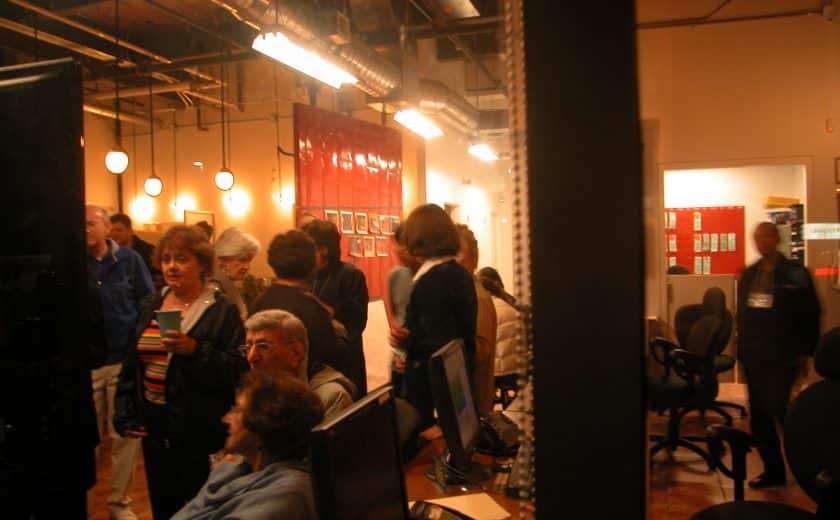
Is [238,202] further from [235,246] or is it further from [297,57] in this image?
[235,246]

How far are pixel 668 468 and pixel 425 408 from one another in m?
2.86

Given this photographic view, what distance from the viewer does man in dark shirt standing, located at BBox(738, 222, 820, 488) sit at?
14.5 feet

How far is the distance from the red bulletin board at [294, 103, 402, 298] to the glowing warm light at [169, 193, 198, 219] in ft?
11.6

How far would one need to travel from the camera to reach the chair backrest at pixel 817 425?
268 cm

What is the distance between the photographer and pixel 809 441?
2.74 metres

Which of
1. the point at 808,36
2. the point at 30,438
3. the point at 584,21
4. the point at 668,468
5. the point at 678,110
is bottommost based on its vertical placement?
the point at 668,468

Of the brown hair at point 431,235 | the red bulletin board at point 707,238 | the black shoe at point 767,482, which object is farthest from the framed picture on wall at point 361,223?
the brown hair at point 431,235

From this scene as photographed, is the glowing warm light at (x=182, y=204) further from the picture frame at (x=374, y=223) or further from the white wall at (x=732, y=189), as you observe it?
the white wall at (x=732, y=189)

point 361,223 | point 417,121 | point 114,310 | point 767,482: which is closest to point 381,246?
point 361,223

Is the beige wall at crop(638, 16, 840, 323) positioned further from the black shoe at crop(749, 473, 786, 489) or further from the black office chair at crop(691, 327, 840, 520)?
the black office chair at crop(691, 327, 840, 520)

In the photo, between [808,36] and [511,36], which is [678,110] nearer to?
[808,36]

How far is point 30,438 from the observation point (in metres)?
0.85

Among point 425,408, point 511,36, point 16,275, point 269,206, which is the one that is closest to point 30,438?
point 16,275

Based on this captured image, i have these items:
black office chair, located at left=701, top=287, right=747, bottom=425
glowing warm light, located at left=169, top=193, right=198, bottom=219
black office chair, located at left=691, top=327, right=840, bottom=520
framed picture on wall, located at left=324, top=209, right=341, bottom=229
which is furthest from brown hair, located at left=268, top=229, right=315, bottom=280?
glowing warm light, located at left=169, top=193, right=198, bottom=219
